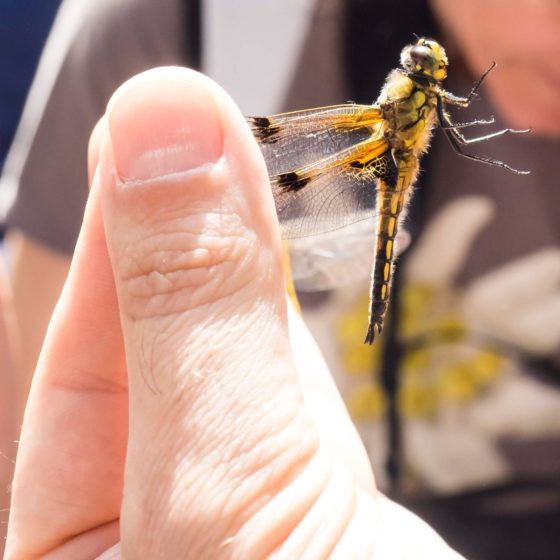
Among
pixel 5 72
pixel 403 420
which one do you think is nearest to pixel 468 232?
pixel 403 420

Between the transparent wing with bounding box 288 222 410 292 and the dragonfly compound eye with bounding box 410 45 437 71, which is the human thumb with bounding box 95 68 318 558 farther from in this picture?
the transparent wing with bounding box 288 222 410 292

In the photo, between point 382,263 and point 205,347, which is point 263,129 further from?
point 205,347

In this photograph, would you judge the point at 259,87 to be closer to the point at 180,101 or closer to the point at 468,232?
Answer: the point at 468,232

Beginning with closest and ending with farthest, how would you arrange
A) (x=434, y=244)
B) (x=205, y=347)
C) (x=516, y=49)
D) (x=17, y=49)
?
1. (x=205, y=347)
2. (x=516, y=49)
3. (x=434, y=244)
4. (x=17, y=49)

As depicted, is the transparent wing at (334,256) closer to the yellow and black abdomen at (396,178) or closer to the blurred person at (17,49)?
the yellow and black abdomen at (396,178)

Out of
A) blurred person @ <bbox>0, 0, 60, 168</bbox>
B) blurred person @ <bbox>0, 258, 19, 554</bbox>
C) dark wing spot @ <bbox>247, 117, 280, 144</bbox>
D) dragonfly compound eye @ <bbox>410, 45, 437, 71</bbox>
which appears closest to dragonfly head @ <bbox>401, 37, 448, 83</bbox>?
dragonfly compound eye @ <bbox>410, 45, 437, 71</bbox>

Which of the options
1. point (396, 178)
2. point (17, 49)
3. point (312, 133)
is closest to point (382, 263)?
point (396, 178)
